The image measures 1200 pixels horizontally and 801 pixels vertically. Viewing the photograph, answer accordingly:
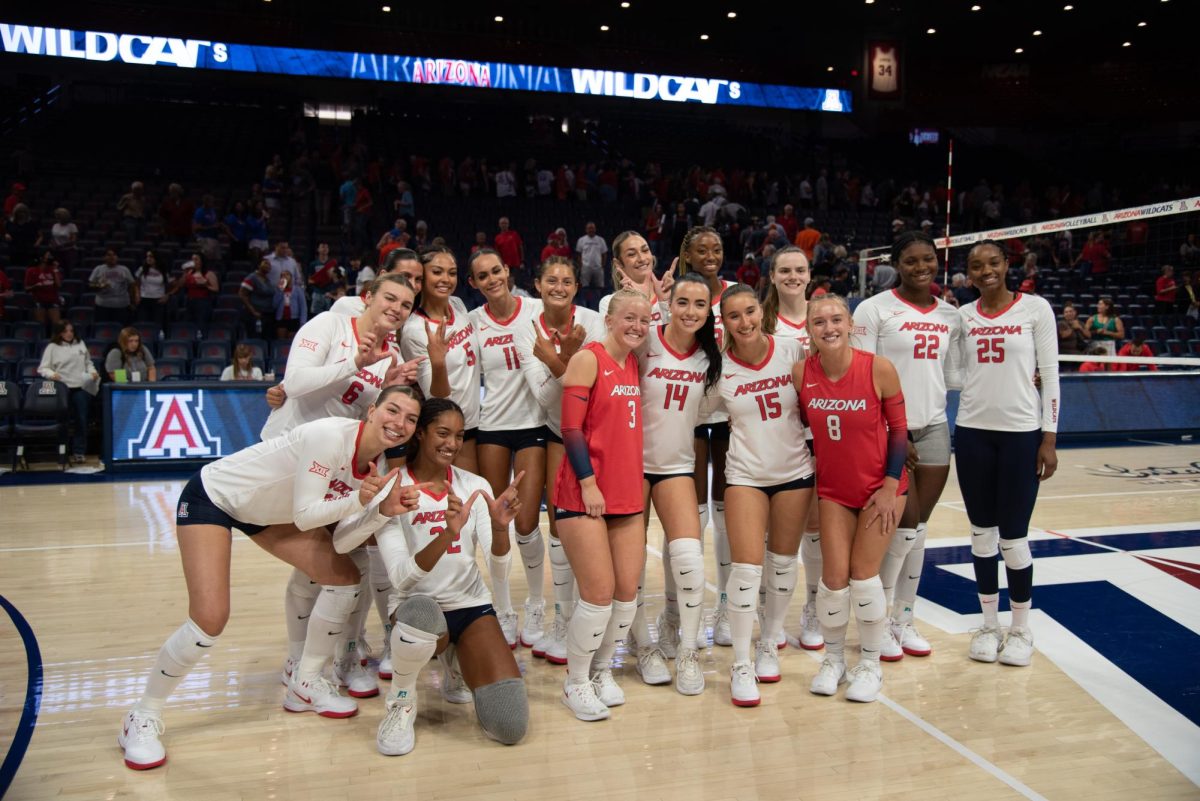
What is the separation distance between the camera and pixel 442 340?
4504 millimetres

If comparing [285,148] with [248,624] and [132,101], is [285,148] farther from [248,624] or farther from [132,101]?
[248,624]

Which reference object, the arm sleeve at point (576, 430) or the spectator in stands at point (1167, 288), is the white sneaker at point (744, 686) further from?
the spectator in stands at point (1167, 288)

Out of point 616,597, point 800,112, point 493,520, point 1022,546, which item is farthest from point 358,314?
point 800,112

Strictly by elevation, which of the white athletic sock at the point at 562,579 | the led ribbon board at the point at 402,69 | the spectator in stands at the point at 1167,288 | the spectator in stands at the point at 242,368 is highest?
the led ribbon board at the point at 402,69

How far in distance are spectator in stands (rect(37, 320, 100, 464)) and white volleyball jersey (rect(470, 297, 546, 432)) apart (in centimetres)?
741

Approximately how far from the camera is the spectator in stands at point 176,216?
1445 cm

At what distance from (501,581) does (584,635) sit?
92 cm

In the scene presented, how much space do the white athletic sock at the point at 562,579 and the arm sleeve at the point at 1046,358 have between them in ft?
8.20

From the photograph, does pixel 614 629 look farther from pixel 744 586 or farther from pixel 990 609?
pixel 990 609

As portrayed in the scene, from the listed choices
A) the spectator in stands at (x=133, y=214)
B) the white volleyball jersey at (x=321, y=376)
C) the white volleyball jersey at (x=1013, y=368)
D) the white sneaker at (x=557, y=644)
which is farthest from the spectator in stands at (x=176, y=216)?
the white volleyball jersey at (x=1013, y=368)

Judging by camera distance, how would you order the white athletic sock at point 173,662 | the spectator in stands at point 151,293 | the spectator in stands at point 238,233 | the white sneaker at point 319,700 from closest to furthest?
the white athletic sock at point 173,662 → the white sneaker at point 319,700 → the spectator in stands at point 151,293 → the spectator in stands at point 238,233

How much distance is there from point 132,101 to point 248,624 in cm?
1913

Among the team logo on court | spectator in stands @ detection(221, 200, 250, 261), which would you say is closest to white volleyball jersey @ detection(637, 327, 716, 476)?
the team logo on court

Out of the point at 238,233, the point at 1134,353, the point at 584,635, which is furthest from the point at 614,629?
the point at 238,233
